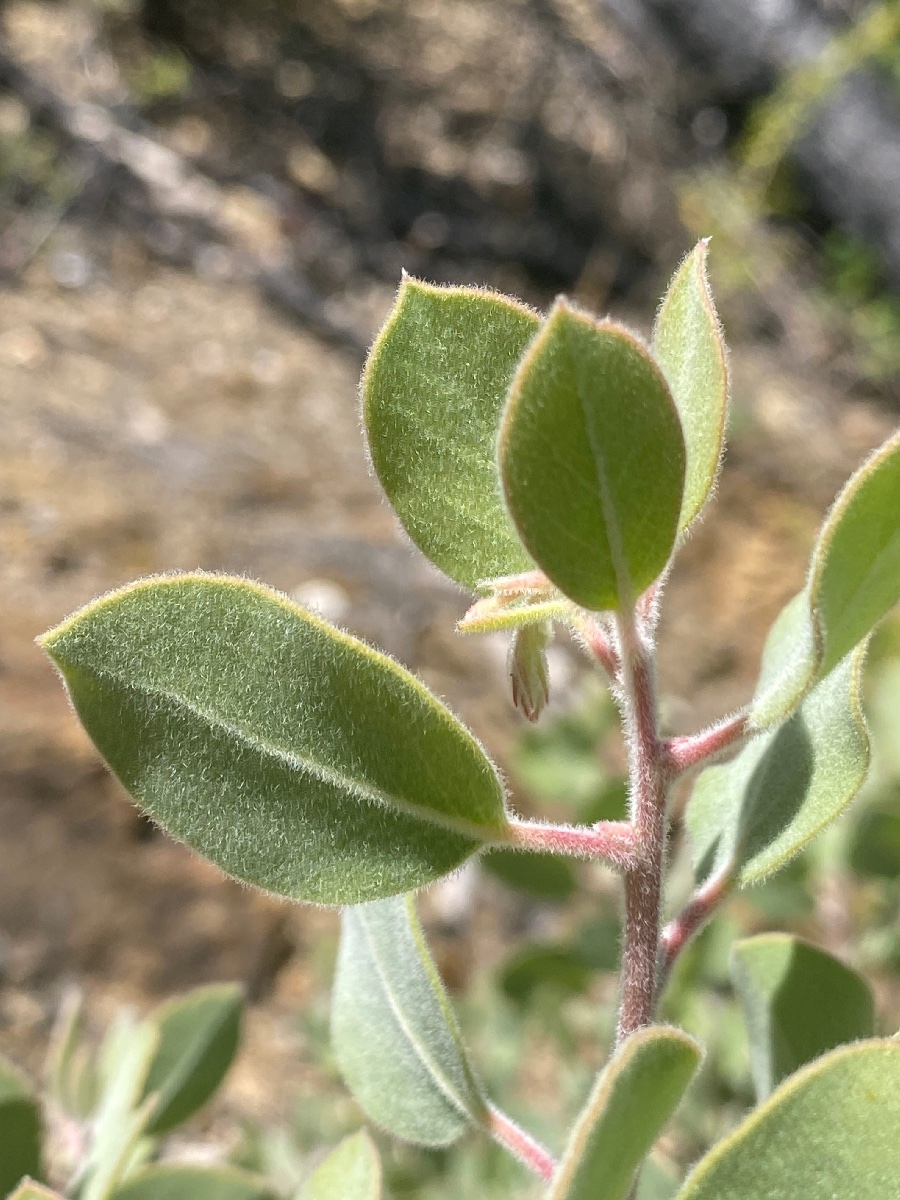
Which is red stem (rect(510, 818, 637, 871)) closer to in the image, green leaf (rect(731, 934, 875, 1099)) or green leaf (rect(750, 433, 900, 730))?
green leaf (rect(750, 433, 900, 730))

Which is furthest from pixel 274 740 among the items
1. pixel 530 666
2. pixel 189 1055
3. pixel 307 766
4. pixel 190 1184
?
pixel 189 1055

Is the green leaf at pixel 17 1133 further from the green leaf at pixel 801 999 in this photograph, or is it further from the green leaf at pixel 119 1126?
the green leaf at pixel 801 999

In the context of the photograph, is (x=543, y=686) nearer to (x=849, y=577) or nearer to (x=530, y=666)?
(x=530, y=666)

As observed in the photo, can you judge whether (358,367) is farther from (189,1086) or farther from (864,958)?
(189,1086)

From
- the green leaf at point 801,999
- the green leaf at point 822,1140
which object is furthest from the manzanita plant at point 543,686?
the green leaf at point 801,999

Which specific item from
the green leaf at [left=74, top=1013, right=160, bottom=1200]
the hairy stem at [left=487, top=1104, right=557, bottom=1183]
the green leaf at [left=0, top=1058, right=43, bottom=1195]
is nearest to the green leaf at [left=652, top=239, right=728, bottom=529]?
the hairy stem at [left=487, top=1104, right=557, bottom=1183]
